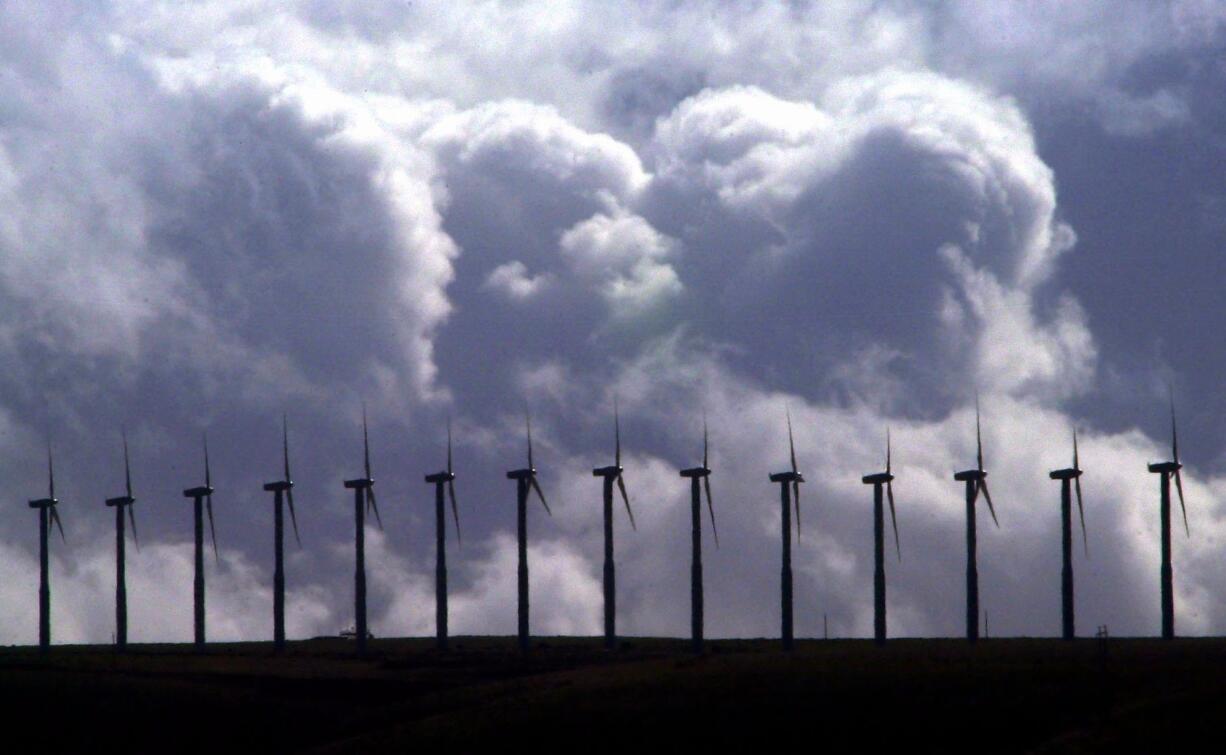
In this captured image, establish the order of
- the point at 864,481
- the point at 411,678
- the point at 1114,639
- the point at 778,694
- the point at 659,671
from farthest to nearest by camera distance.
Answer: the point at 864,481, the point at 1114,639, the point at 411,678, the point at 659,671, the point at 778,694

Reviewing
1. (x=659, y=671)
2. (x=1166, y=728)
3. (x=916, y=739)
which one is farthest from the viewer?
(x=659, y=671)

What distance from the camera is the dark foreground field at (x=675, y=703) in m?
118

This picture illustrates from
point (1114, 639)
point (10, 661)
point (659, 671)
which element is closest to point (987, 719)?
point (659, 671)

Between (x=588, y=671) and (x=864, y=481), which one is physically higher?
(x=864, y=481)

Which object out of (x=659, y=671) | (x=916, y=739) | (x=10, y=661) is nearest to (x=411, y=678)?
(x=659, y=671)

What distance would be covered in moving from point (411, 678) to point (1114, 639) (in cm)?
6226

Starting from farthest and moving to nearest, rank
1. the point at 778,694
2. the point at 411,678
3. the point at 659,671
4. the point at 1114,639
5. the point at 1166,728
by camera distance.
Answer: the point at 1114,639
the point at 411,678
the point at 659,671
the point at 778,694
the point at 1166,728

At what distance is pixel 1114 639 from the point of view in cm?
17950

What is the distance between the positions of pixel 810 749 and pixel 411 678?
1977 inches

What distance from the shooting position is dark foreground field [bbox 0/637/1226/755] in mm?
117812

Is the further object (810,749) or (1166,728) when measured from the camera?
(810,749)

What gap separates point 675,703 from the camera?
425 feet

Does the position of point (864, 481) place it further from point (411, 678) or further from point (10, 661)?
point (10, 661)

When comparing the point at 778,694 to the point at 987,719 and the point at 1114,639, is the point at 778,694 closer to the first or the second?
the point at 987,719
